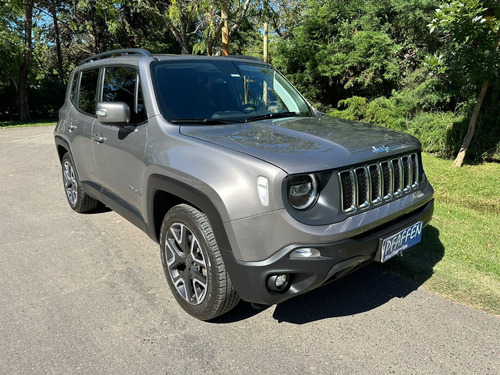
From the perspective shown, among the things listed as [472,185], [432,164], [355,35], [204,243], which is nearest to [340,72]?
[355,35]

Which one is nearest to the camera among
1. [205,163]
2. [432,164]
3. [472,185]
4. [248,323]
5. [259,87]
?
[205,163]

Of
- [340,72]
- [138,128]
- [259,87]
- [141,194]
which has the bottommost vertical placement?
[141,194]

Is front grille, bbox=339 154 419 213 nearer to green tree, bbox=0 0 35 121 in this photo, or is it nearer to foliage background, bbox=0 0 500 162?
foliage background, bbox=0 0 500 162

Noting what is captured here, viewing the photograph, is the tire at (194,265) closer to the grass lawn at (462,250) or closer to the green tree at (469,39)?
the grass lawn at (462,250)

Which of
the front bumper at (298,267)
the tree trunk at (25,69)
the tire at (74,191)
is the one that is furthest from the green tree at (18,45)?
the front bumper at (298,267)

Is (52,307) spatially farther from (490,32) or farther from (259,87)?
(490,32)

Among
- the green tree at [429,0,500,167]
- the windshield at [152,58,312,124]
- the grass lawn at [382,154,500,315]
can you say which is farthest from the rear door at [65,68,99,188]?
the green tree at [429,0,500,167]

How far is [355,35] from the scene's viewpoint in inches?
424

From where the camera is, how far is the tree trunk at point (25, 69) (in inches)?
715

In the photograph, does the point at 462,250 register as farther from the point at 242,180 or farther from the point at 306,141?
the point at 242,180

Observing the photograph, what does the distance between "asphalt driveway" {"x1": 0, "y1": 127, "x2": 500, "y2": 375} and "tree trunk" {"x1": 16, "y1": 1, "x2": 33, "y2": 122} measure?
1840cm

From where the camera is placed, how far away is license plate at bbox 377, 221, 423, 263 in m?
2.48

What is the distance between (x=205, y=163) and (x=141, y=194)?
3.06 feet

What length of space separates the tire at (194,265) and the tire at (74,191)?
2.34 meters
